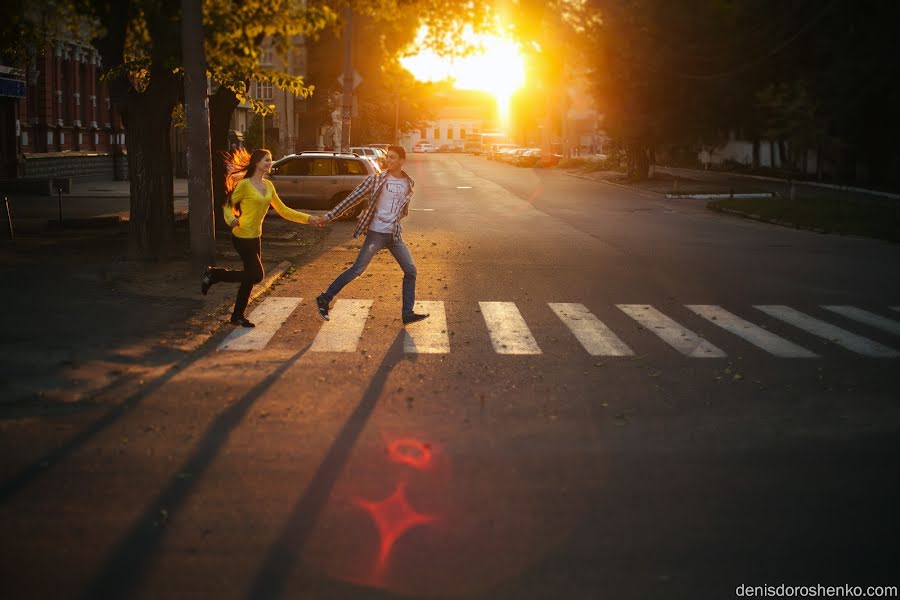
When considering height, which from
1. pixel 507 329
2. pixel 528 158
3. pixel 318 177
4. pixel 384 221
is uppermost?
pixel 528 158

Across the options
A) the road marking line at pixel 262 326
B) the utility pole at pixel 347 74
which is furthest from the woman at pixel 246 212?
the utility pole at pixel 347 74

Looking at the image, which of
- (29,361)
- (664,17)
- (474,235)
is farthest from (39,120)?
(29,361)

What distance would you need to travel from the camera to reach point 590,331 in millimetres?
10984

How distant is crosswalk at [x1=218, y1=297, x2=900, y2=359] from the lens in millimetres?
9984

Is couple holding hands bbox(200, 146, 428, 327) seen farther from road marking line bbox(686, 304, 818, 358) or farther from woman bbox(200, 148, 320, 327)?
road marking line bbox(686, 304, 818, 358)

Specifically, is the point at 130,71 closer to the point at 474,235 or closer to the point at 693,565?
the point at 474,235

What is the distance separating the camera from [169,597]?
4.27 m

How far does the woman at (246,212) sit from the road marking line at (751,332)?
4.77m

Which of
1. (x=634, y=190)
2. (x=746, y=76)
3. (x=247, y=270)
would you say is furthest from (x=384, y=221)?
(x=746, y=76)

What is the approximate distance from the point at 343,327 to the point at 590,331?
2599 mm

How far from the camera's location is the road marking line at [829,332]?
10.3 m

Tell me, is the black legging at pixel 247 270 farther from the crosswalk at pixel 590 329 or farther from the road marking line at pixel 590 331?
the road marking line at pixel 590 331

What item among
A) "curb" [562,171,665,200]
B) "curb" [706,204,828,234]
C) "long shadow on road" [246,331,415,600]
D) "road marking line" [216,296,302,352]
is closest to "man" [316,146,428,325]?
"road marking line" [216,296,302,352]

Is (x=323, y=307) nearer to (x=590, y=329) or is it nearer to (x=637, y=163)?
(x=590, y=329)
